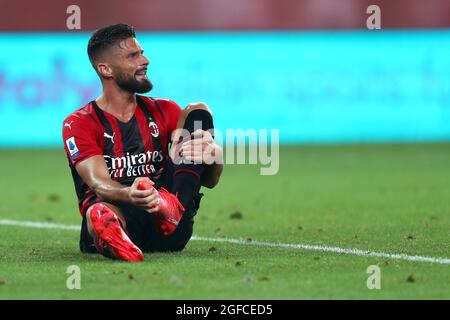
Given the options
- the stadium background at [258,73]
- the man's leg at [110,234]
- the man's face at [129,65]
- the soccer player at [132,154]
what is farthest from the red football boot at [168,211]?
the stadium background at [258,73]

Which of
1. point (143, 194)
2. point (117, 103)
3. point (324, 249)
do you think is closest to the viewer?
point (143, 194)

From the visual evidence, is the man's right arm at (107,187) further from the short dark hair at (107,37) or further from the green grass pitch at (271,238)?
the short dark hair at (107,37)

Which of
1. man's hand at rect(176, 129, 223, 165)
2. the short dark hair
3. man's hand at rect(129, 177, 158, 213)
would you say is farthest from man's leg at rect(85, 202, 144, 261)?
the short dark hair

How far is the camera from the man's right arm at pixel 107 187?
21.6 ft

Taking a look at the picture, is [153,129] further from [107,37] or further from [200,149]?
[107,37]

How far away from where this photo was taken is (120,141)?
713 cm

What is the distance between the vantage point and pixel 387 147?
19391mm

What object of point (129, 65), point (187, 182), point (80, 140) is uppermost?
point (129, 65)

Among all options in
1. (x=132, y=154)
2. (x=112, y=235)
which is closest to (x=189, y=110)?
(x=132, y=154)

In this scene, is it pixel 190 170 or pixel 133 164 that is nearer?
pixel 190 170

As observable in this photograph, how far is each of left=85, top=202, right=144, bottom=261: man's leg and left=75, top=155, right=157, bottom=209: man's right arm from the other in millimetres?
85

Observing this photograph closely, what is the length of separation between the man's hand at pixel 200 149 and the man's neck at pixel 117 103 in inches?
19.7

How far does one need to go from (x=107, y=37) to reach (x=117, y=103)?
0.43 meters
